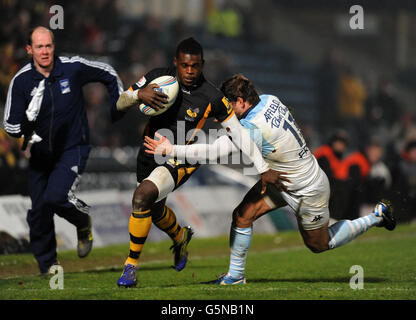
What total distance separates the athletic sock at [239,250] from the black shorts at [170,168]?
30.6 inches

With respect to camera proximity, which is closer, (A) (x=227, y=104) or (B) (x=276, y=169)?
(A) (x=227, y=104)

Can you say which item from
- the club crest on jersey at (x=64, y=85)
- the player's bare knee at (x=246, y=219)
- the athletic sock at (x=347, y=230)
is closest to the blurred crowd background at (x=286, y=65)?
the athletic sock at (x=347, y=230)

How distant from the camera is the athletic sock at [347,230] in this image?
8.84m

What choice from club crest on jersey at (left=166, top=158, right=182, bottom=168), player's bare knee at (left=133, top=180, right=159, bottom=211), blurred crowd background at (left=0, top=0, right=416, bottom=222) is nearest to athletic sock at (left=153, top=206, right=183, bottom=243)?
club crest on jersey at (left=166, top=158, right=182, bottom=168)

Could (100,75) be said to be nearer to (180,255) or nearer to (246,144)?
(180,255)

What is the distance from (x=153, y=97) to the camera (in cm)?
816

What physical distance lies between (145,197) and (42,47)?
8.06 feet

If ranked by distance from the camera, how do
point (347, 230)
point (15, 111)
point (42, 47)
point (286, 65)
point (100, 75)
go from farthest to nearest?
point (286, 65) → point (100, 75) → point (42, 47) → point (15, 111) → point (347, 230)

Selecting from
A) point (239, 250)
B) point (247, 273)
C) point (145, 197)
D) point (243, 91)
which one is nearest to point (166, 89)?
point (243, 91)

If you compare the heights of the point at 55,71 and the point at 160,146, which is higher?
the point at 55,71

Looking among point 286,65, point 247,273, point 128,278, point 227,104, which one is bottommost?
point 247,273

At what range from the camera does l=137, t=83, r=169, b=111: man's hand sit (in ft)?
26.7

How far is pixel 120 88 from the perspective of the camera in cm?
971
